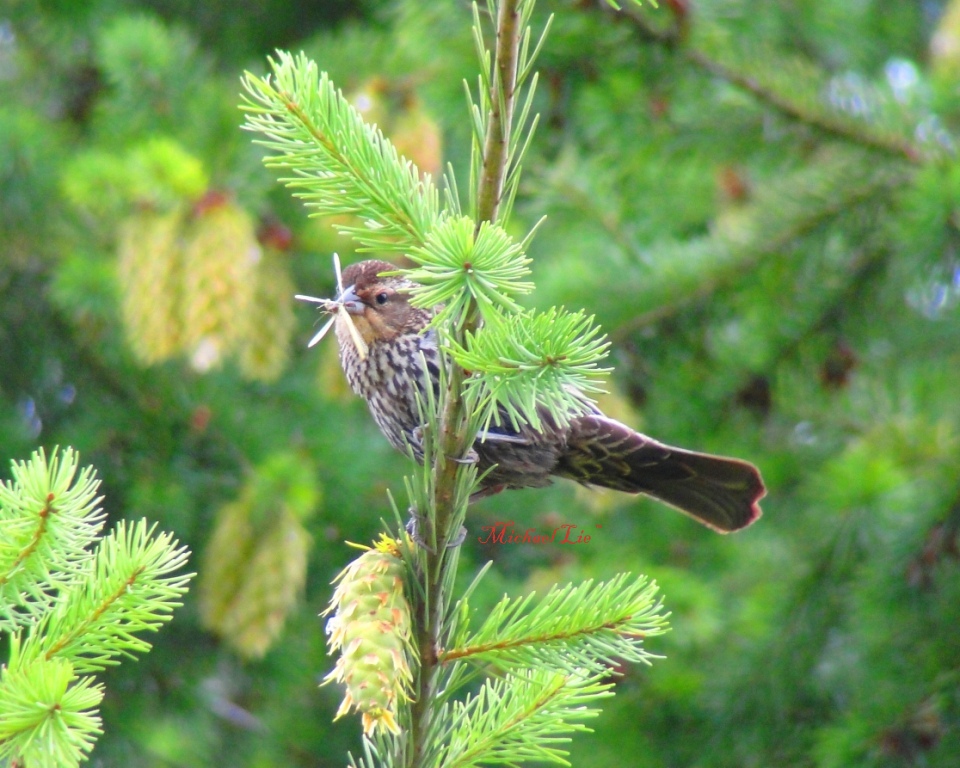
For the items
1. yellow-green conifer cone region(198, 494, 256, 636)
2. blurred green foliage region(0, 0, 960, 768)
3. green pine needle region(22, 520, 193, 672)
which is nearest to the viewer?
green pine needle region(22, 520, 193, 672)

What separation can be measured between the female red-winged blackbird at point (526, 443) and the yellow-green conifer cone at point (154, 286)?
0.58 m

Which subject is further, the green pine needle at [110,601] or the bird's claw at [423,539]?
the bird's claw at [423,539]

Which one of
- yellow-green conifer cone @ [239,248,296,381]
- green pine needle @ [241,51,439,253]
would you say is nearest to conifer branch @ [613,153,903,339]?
yellow-green conifer cone @ [239,248,296,381]

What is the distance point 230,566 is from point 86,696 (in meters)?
2.00

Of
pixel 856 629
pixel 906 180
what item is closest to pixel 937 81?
pixel 906 180

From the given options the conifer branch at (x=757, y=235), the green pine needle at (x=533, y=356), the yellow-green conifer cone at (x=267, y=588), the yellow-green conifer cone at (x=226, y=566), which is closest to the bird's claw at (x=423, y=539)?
the green pine needle at (x=533, y=356)

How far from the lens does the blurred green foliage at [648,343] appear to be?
9.84 ft

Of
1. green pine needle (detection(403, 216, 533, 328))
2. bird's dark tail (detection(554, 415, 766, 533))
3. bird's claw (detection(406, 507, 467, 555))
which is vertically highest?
green pine needle (detection(403, 216, 533, 328))

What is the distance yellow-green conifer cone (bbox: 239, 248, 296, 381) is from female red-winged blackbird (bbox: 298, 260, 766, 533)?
2.00 feet

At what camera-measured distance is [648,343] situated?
11.2 feet

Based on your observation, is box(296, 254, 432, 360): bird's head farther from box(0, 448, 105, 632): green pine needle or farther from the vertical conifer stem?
box(0, 448, 105, 632): green pine needle

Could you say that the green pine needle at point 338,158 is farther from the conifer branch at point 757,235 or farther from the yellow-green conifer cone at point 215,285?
the conifer branch at point 757,235

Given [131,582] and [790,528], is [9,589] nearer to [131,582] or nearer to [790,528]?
[131,582]

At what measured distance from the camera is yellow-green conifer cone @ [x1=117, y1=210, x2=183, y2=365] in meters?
3.07
